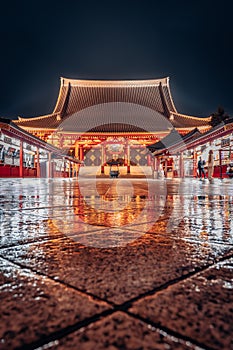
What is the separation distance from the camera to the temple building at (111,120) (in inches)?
883

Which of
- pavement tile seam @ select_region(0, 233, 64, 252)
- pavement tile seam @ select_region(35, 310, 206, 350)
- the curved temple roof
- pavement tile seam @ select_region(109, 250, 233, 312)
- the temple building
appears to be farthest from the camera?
the curved temple roof

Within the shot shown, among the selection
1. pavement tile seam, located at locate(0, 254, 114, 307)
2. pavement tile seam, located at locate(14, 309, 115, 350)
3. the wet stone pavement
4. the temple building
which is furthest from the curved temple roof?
pavement tile seam, located at locate(14, 309, 115, 350)

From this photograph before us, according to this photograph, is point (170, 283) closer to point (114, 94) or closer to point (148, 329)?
point (148, 329)

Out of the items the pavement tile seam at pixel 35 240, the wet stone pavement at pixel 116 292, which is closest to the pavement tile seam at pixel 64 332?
the wet stone pavement at pixel 116 292

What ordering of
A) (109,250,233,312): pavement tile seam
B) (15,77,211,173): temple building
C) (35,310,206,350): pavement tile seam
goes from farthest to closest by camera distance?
(15,77,211,173): temple building → (109,250,233,312): pavement tile seam → (35,310,206,350): pavement tile seam

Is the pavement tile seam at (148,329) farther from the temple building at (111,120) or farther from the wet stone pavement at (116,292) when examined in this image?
the temple building at (111,120)

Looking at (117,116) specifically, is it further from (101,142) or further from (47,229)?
(47,229)

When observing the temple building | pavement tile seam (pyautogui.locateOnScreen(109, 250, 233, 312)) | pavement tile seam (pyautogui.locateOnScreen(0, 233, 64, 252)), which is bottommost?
pavement tile seam (pyautogui.locateOnScreen(0, 233, 64, 252))

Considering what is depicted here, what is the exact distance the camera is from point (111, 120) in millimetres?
24625

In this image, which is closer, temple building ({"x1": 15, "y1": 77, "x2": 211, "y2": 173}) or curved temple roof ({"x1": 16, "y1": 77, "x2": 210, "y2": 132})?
temple building ({"x1": 15, "y1": 77, "x2": 211, "y2": 173})

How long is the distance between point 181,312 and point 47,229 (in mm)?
889

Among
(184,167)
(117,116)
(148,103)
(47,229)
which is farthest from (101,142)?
(47,229)

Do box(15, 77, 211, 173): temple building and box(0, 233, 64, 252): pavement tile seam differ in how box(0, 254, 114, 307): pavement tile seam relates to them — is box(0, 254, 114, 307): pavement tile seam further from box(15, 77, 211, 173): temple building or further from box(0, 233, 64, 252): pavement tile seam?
box(15, 77, 211, 173): temple building

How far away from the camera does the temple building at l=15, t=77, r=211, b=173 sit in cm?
2244
